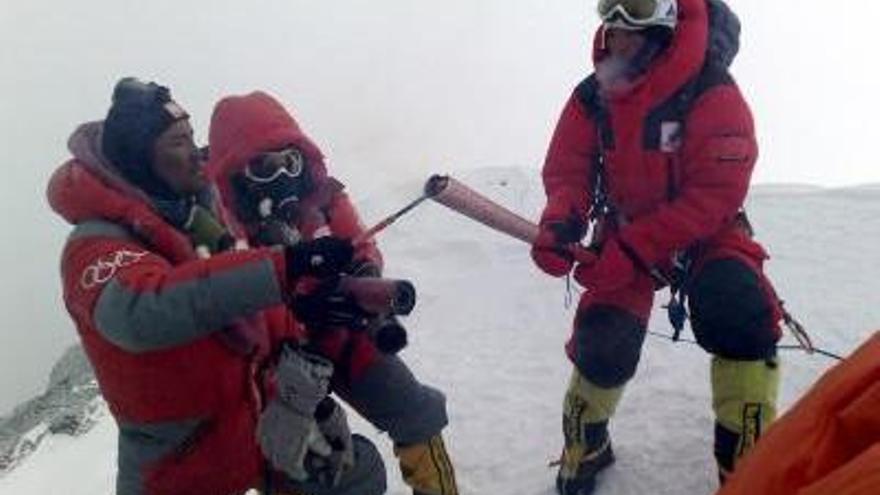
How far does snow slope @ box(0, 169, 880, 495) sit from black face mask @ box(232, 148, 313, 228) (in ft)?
7.24

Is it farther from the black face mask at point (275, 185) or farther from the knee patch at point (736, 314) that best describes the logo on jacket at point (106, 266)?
the knee patch at point (736, 314)

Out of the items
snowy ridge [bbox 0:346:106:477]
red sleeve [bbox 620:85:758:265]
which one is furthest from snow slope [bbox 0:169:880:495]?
red sleeve [bbox 620:85:758:265]

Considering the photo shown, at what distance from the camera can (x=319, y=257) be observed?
13.1 feet

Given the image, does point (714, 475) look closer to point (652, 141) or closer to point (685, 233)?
point (685, 233)

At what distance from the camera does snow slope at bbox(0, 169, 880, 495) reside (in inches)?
248

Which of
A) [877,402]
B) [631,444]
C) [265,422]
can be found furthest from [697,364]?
[877,402]

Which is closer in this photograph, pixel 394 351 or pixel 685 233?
pixel 394 351

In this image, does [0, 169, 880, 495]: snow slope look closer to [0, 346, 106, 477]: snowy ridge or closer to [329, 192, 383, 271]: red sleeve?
[0, 346, 106, 477]: snowy ridge

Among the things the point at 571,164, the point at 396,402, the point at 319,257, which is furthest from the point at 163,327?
the point at 571,164

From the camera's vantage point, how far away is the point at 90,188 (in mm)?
4438

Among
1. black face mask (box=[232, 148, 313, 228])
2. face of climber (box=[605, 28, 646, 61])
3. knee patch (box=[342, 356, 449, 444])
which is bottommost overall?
knee patch (box=[342, 356, 449, 444])

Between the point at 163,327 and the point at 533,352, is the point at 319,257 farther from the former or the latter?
the point at 533,352

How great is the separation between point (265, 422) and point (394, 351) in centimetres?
68

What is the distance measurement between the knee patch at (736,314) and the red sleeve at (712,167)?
0.26 metres
